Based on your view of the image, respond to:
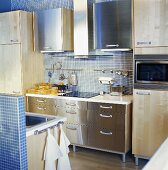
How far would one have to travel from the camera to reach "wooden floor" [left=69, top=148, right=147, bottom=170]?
3551mm

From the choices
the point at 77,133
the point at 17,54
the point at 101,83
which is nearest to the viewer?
the point at 77,133

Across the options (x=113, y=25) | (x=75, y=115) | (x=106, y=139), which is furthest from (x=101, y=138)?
(x=113, y=25)

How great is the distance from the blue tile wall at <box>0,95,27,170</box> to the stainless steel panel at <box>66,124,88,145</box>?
6.60 feet

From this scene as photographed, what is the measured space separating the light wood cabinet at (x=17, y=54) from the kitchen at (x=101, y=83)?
0.02 meters

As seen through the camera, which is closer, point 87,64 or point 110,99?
point 110,99

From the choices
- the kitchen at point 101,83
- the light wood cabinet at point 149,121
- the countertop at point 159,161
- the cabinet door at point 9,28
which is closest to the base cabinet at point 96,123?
the kitchen at point 101,83

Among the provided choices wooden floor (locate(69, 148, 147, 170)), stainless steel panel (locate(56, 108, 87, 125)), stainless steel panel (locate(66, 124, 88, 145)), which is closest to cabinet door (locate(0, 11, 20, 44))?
stainless steel panel (locate(56, 108, 87, 125))

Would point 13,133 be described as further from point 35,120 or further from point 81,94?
point 81,94

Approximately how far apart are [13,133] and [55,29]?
8.87ft

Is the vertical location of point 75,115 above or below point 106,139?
above

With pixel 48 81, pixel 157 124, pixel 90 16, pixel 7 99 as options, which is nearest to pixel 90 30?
pixel 90 16

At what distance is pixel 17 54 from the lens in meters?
4.60

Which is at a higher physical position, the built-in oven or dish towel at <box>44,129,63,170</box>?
the built-in oven

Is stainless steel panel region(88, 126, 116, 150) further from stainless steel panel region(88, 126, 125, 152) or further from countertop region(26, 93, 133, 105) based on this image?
countertop region(26, 93, 133, 105)
